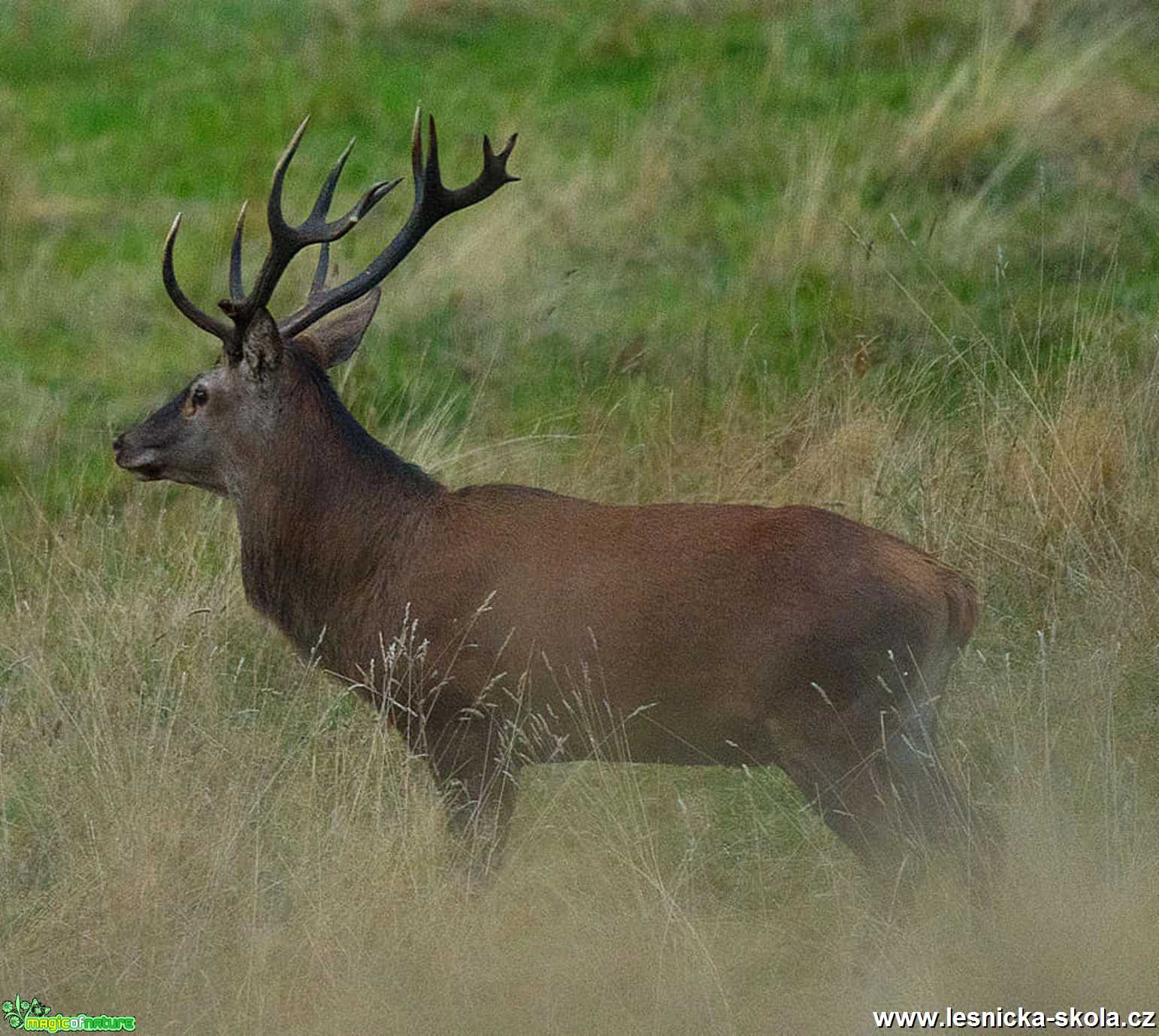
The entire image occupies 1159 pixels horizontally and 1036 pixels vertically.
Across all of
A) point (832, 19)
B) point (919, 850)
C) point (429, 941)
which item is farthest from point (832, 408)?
point (832, 19)

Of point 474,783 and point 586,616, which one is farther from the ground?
point 586,616

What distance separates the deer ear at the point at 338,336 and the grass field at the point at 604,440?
2.85 ft

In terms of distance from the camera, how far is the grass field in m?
5.02

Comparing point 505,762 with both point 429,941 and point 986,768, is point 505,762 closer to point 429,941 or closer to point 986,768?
point 429,941

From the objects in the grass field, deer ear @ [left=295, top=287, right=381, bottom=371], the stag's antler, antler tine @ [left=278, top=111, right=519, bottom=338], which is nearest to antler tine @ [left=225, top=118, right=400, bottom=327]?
the stag's antler

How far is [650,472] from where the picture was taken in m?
8.13

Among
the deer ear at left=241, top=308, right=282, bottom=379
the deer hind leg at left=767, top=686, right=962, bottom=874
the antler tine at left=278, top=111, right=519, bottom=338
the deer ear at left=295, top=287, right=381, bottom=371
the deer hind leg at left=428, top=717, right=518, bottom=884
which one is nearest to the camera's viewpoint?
the deer hind leg at left=767, top=686, right=962, bottom=874

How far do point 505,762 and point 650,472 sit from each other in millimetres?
2658

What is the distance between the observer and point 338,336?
654 cm

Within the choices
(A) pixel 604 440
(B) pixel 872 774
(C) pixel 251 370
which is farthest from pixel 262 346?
(A) pixel 604 440

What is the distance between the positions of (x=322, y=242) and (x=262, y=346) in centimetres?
35

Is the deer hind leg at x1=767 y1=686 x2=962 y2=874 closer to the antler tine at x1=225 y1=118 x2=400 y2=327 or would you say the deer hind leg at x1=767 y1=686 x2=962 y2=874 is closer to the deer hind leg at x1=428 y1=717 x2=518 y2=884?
the deer hind leg at x1=428 y1=717 x2=518 y2=884

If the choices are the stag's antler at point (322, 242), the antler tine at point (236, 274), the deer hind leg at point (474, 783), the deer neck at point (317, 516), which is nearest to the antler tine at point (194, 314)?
the stag's antler at point (322, 242)

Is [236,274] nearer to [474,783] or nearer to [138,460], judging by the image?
[138,460]
